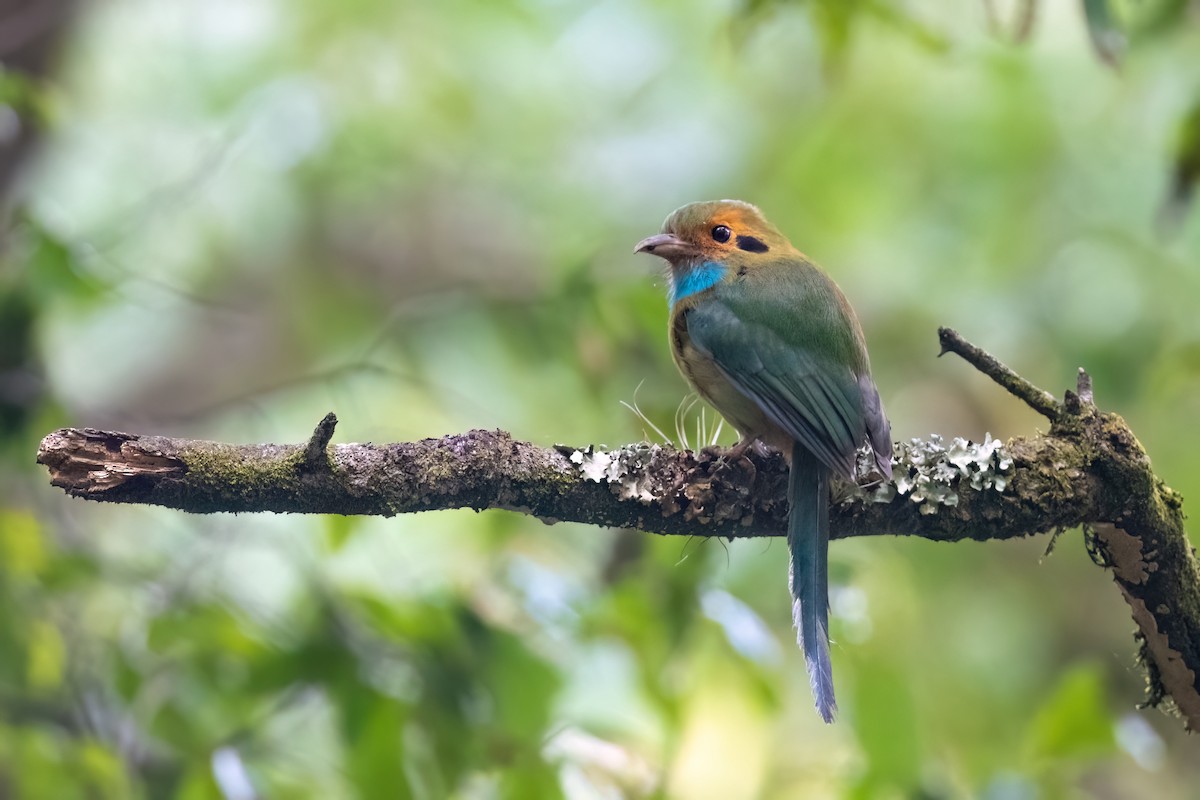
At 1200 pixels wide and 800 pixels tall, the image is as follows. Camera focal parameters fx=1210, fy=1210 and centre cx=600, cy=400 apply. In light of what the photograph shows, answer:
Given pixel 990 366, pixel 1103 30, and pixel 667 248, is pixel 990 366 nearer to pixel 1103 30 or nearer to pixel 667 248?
pixel 1103 30

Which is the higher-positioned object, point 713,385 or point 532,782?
point 713,385

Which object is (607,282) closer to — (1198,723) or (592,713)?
(592,713)

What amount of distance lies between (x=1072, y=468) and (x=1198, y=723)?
1.95 ft

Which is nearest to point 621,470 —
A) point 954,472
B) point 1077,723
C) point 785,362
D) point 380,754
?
point 954,472

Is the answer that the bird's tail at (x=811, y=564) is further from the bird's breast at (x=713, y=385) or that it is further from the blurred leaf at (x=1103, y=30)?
the blurred leaf at (x=1103, y=30)

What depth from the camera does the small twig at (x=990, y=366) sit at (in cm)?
210

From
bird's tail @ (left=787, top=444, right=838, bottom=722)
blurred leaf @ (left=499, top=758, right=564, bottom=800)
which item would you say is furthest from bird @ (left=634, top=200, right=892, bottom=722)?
blurred leaf @ (left=499, top=758, right=564, bottom=800)

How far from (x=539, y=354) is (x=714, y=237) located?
2.72 feet

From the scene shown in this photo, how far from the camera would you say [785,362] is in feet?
8.98

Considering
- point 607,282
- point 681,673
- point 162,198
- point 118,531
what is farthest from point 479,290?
point 118,531

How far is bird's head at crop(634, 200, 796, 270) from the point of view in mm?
3260

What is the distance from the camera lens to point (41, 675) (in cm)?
361

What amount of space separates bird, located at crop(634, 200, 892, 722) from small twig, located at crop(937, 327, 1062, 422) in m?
0.26

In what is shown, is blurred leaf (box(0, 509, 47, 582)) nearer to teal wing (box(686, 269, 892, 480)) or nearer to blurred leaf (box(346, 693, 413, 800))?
blurred leaf (box(346, 693, 413, 800))
